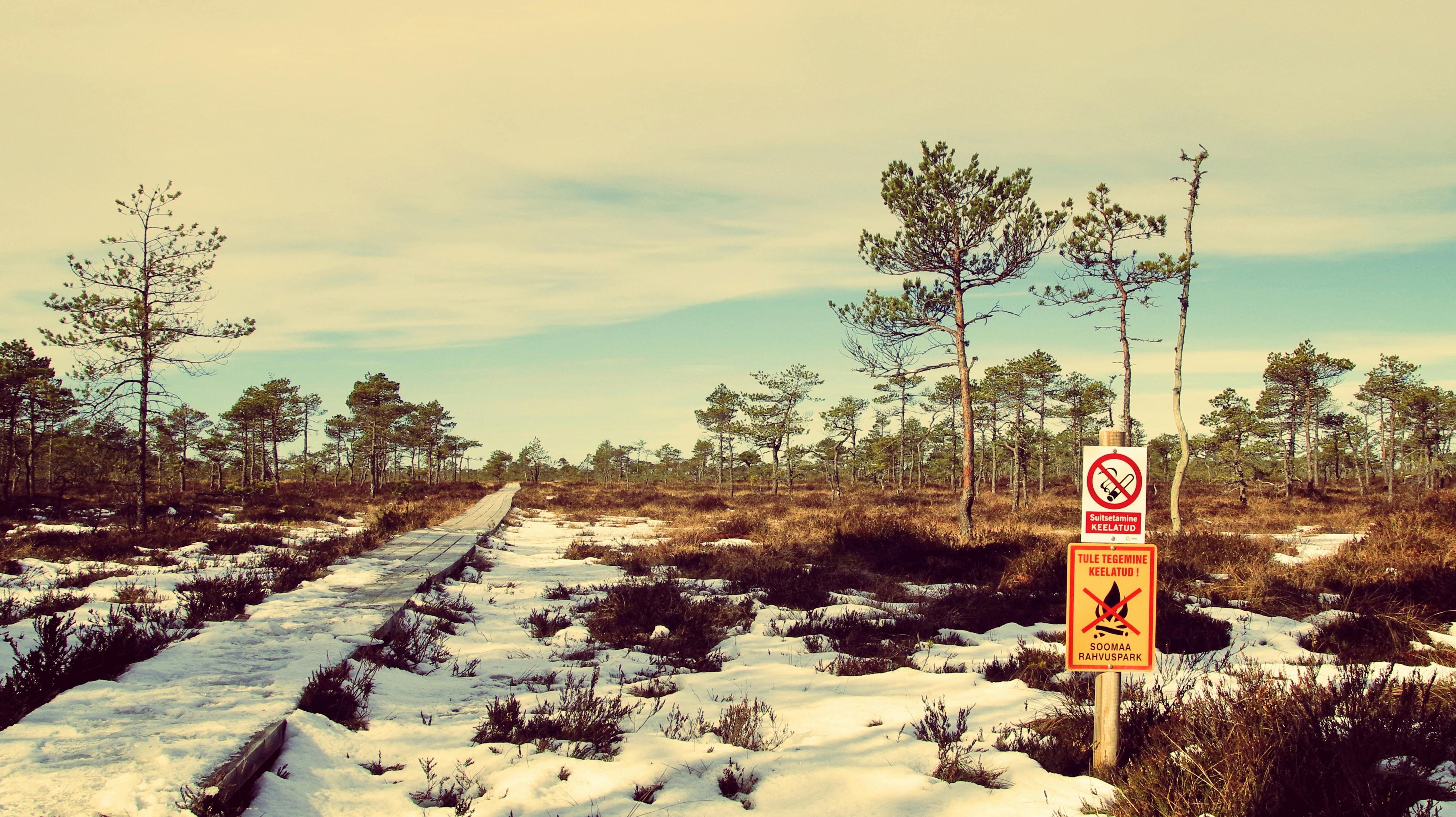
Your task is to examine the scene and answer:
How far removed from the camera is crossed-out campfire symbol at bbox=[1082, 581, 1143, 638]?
2.90 metres

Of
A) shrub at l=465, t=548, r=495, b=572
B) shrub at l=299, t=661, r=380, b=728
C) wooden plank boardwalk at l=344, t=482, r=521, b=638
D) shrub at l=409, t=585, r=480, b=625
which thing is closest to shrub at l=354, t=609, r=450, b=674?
wooden plank boardwalk at l=344, t=482, r=521, b=638

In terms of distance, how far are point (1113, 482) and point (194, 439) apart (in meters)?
53.9

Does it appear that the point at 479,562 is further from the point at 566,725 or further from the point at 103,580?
the point at 566,725

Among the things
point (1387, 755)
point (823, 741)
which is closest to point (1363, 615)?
point (1387, 755)

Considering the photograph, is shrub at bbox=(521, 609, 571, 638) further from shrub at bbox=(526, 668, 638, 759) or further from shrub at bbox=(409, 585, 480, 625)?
shrub at bbox=(526, 668, 638, 759)

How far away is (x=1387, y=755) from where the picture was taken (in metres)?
2.93

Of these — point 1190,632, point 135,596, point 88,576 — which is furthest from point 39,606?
point 1190,632

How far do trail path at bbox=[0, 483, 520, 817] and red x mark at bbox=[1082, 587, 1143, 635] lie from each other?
3.70 m

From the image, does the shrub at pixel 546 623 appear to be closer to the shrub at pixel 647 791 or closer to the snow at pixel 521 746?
the snow at pixel 521 746

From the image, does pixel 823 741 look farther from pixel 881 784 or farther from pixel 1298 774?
pixel 1298 774

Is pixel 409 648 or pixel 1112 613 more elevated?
pixel 1112 613

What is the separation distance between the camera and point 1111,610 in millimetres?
2916

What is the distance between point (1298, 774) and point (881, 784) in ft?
5.58

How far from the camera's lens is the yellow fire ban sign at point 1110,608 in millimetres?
2898
